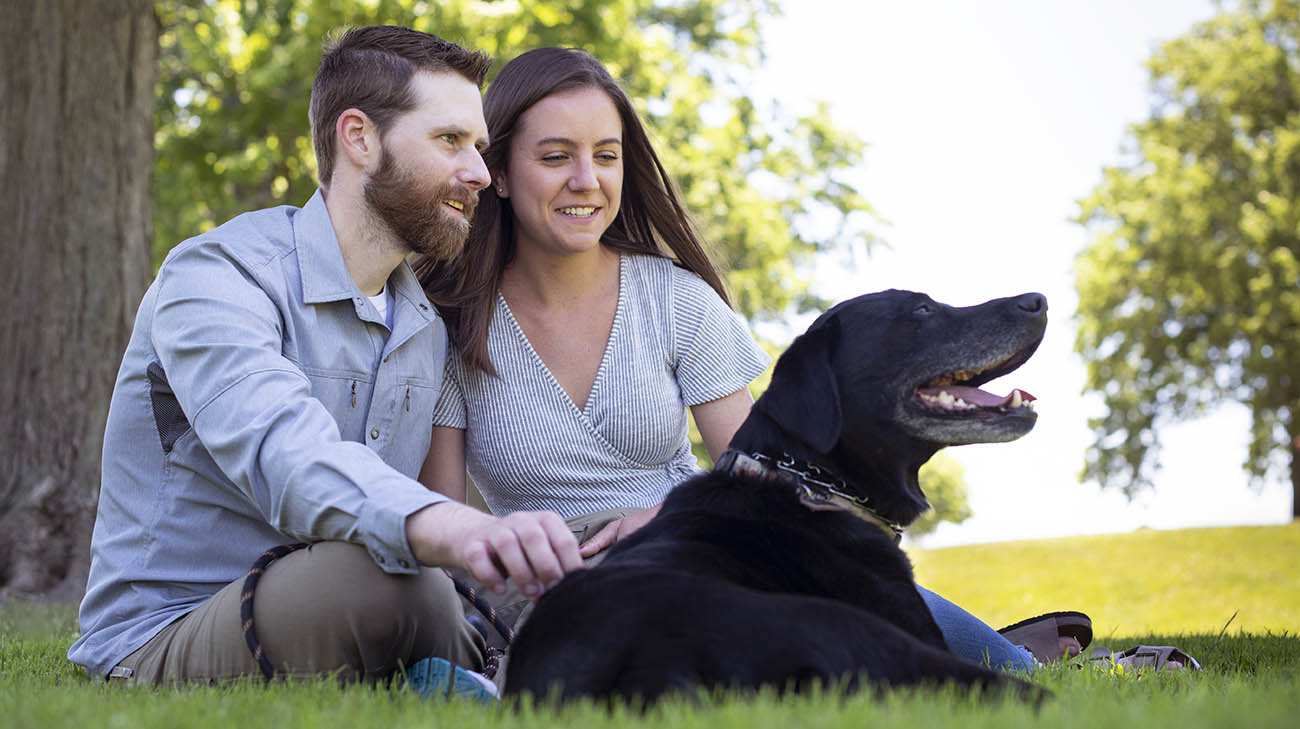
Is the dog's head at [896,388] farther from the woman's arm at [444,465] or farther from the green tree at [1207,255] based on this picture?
the green tree at [1207,255]

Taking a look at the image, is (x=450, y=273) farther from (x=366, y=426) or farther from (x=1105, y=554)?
(x=1105, y=554)

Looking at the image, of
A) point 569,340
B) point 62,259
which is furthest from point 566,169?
point 62,259

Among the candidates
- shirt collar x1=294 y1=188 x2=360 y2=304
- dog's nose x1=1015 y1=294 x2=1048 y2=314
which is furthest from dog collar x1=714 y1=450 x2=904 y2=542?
shirt collar x1=294 y1=188 x2=360 y2=304

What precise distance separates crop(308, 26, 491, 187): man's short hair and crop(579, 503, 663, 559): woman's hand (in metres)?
1.48

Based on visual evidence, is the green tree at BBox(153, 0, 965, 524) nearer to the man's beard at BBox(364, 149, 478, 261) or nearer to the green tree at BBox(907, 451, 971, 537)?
→ the man's beard at BBox(364, 149, 478, 261)

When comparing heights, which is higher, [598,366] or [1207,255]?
[1207,255]

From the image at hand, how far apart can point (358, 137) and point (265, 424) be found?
4.42ft

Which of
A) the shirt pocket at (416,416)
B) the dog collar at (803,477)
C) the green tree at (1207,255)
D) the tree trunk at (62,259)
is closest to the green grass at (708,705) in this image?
the dog collar at (803,477)

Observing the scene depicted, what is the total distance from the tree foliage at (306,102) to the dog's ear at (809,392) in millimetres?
6010

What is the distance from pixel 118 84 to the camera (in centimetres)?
818

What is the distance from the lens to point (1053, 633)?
4461mm

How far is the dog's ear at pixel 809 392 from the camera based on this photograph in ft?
10.9

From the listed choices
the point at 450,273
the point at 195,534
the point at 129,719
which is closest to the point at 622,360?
the point at 450,273

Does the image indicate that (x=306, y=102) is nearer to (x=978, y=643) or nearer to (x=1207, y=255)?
(x=978, y=643)
